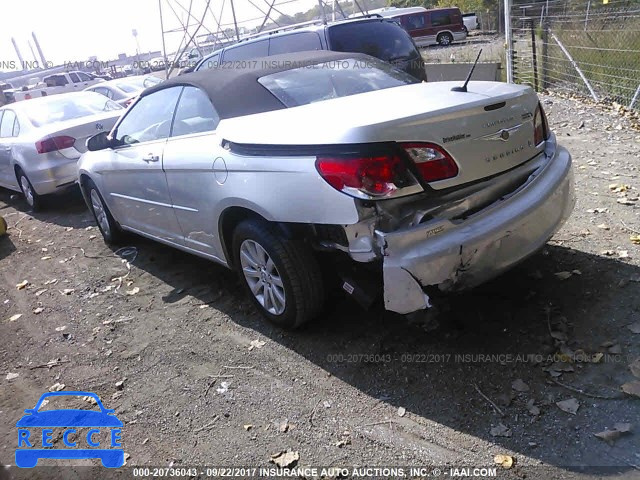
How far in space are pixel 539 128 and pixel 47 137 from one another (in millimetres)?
6421

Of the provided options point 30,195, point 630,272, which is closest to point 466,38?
point 30,195

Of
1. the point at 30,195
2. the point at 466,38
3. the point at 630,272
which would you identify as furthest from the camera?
the point at 466,38

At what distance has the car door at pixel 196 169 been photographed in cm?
346

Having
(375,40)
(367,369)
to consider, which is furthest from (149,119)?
(375,40)

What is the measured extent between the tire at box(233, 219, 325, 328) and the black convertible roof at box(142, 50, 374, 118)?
0.81 metres

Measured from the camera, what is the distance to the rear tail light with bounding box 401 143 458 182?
2627 millimetres

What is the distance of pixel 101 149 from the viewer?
4.85 m

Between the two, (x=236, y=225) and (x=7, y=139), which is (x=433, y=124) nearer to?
(x=236, y=225)

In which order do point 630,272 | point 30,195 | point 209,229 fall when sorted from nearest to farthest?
1. point 630,272
2. point 209,229
3. point 30,195

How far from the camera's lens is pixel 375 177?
258 cm

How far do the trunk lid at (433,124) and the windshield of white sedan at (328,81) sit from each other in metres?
0.30

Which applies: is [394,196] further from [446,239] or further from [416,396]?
[416,396]

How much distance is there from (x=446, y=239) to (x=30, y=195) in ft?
24.0

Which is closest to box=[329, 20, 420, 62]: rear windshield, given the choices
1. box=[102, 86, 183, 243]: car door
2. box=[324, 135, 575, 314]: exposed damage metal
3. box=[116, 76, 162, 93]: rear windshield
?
box=[102, 86, 183, 243]: car door
